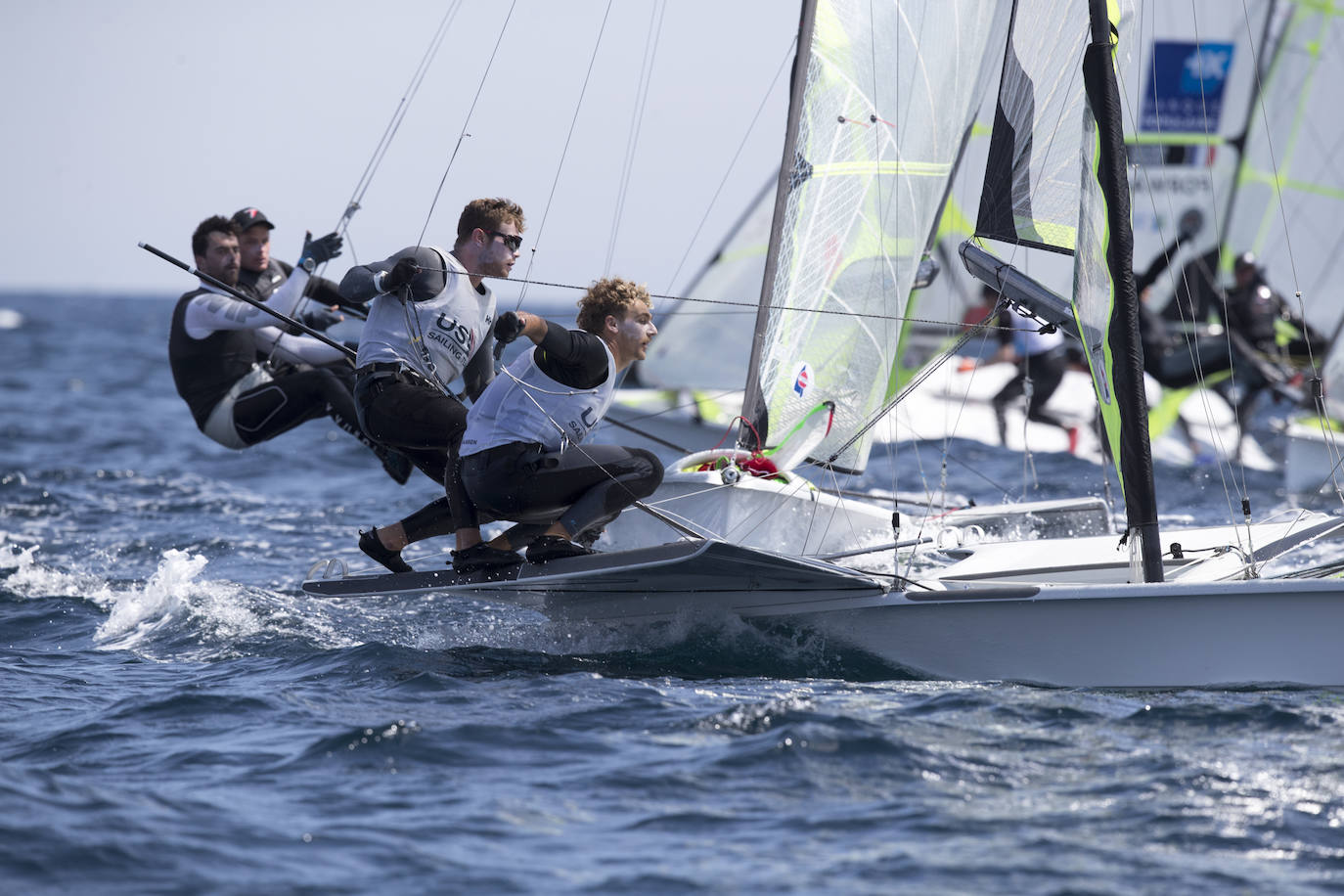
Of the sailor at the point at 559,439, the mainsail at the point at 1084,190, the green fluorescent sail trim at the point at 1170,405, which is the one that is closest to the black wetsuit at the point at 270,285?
the sailor at the point at 559,439

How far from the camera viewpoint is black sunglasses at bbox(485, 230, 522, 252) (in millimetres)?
5379

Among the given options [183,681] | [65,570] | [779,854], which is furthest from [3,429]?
[779,854]

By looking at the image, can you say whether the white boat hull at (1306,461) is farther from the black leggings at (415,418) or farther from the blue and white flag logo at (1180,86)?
the black leggings at (415,418)

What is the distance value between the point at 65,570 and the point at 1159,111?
14286 mm

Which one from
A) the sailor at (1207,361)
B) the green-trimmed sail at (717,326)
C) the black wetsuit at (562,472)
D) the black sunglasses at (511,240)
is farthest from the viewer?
the sailor at (1207,361)

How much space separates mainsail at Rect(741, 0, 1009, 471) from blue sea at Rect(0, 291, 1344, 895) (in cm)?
234

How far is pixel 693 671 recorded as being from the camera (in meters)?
5.20

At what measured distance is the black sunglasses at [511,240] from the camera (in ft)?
17.6

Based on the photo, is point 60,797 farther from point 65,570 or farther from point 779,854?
point 65,570

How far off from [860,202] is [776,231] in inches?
19.0

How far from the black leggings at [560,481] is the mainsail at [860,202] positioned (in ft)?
8.21

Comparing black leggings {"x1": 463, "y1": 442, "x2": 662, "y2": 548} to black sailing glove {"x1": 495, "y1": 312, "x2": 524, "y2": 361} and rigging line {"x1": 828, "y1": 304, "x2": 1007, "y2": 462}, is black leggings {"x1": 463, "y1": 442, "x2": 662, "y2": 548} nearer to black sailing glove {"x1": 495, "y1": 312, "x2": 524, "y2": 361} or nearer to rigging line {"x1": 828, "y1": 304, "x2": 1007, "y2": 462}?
black sailing glove {"x1": 495, "y1": 312, "x2": 524, "y2": 361}

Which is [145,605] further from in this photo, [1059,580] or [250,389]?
[1059,580]

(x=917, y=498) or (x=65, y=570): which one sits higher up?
(x=917, y=498)
